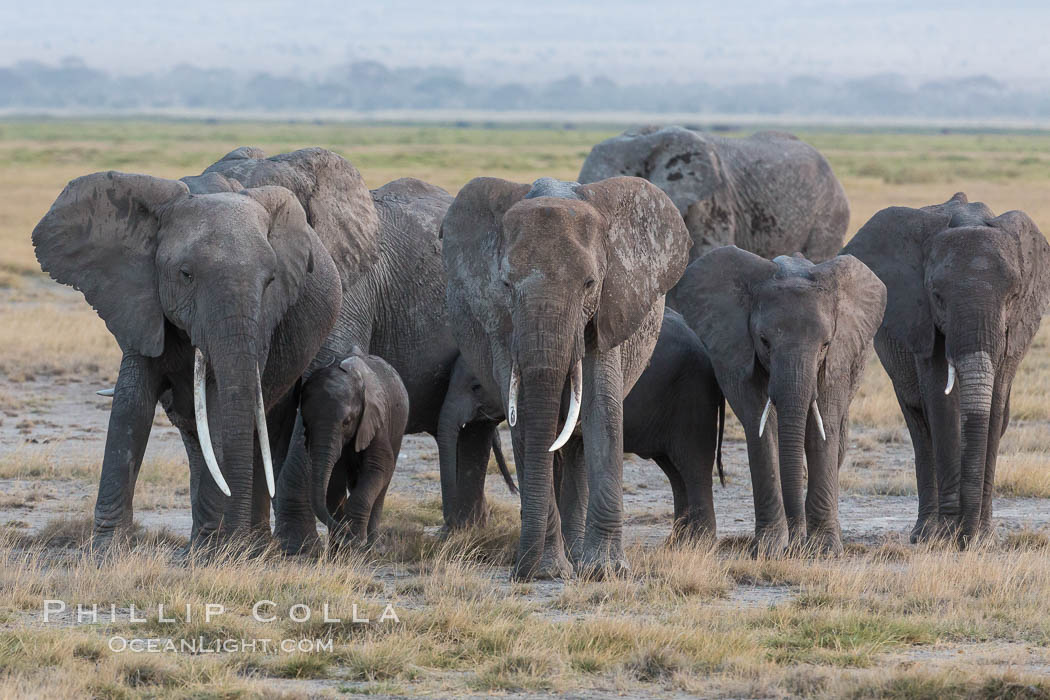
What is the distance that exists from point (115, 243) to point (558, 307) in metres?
2.35

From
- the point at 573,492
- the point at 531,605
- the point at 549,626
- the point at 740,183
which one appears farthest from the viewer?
the point at 740,183

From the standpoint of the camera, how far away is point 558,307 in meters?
7.48

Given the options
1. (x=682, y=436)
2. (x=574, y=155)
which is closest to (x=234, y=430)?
(x=682, y=436)

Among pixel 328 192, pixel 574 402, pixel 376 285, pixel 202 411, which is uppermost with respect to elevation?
pixel 328 192

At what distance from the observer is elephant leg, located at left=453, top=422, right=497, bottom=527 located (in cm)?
960

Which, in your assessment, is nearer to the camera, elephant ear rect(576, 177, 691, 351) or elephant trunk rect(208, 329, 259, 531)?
elephant trunk rect(208, 329, 259, 531)

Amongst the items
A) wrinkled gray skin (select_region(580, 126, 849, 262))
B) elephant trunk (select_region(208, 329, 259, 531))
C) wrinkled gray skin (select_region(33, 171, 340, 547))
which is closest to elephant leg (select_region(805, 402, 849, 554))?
wrinkled gray skin (select_region(33, 171, 340, 547))

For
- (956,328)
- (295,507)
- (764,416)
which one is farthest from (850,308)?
(295,507)

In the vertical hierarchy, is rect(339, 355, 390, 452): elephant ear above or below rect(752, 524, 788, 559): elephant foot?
above

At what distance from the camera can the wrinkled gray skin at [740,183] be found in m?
17.6

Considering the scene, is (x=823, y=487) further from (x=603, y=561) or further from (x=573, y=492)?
(x=603, y=561)

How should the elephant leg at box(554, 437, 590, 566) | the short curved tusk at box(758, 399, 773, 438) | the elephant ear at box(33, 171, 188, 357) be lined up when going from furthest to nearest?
1. the elephant leg at box(554, 437, 590, 566)
2. the short curved tusk at box(758, 399, 773, 438)
3. the elephant ear at box(33, 171, 188, 357)

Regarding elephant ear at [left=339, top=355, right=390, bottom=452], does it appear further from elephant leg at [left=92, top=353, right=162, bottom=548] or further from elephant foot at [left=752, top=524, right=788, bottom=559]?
elephant foot at [left=752, top=524, right=788, bottom=559]

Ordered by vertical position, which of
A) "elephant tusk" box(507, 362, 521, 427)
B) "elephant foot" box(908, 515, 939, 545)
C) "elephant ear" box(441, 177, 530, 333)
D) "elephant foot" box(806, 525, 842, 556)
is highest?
"elephant ear" box(441, 177, 530, 333)
